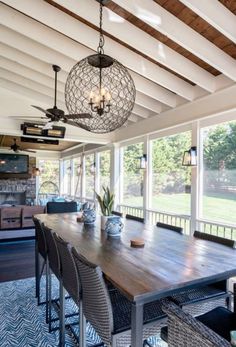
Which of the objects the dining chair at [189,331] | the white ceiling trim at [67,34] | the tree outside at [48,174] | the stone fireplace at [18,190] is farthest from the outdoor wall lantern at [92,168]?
the dining chair at [189,331]

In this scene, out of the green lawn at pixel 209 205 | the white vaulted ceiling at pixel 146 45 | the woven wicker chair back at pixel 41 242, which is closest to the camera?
the white vaulted ceiling at pixel 146 45

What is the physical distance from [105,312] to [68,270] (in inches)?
23.3

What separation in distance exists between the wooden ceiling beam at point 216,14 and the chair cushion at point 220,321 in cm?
246

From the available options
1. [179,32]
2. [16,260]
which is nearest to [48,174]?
[16,260]

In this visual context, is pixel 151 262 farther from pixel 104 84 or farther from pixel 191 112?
pixel 191 112

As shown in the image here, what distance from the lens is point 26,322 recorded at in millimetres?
2750

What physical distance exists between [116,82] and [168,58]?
1.09 meters

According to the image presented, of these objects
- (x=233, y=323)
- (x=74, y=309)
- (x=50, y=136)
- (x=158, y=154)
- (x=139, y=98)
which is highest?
(x=139, y=98)

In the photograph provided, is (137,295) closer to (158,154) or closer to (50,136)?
(158,154)

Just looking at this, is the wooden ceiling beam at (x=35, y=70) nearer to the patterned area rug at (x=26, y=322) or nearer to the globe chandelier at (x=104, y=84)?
the globe chandelier at (x=104, y=84)

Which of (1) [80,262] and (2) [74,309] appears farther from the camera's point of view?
(2) [74,309]

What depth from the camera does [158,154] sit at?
5246 mm

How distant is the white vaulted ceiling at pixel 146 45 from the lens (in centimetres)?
259

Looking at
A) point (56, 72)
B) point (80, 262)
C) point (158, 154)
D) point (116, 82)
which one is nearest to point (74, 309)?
point (80, 262)
